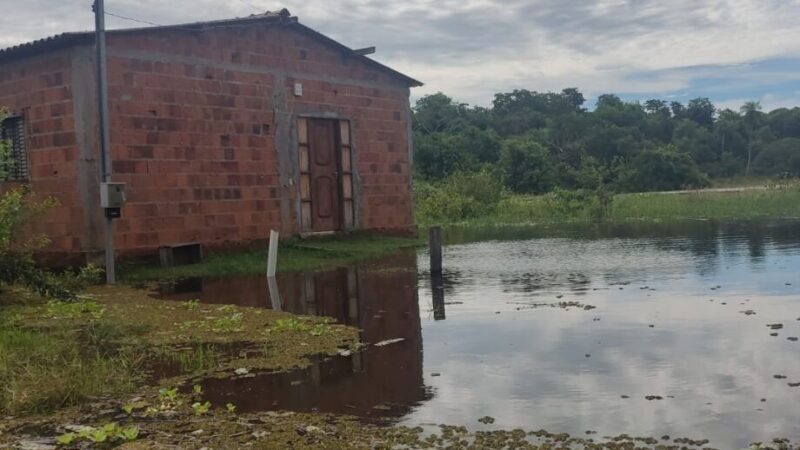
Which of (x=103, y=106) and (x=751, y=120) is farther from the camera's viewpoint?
(x=751, y=120)

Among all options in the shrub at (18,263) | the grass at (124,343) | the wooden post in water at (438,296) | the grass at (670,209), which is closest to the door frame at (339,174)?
the wooden post in water at (438,296)

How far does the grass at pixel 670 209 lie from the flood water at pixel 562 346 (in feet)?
46.9

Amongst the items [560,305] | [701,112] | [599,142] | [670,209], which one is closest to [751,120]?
[701,112]

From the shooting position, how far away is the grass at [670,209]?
2766 cm

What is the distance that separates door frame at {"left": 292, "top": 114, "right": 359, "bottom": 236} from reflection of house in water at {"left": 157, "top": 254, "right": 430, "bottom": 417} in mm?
5617

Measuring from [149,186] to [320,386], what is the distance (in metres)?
9.59

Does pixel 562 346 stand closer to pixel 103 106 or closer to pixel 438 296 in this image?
pixel 438 296

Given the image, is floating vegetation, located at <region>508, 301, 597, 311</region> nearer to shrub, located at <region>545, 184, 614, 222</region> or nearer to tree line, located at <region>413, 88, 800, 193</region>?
shrub, located at <region>545, 184, 614, 222</region>

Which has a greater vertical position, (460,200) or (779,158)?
(779,158)

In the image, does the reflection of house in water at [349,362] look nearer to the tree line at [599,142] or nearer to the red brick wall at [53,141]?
the red brick wall at [53,141]

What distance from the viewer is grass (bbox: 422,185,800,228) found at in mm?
27656

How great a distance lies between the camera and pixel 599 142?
60.5 m

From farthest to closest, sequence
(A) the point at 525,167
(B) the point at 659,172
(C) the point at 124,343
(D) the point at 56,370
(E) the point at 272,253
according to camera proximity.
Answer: (B) the point at 659,172 → (A) the point at 525,167 → (E) the point at 272,253 → (C) the point at 124,343 → (D) the point at 56,370

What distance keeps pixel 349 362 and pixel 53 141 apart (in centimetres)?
950
